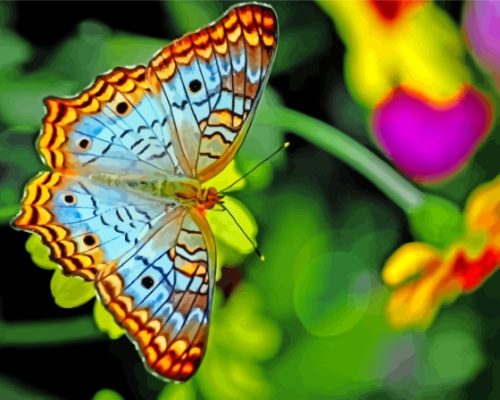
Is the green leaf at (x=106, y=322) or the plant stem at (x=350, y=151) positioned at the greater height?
the plant stem at (x=350, y=151)

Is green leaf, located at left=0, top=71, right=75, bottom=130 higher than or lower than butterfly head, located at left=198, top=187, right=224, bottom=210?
higher

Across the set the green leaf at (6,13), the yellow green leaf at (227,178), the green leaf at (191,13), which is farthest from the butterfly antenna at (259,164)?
the green leaf at (6,13)

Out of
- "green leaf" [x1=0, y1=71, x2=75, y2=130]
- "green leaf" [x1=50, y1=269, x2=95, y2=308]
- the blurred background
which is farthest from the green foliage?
"green leaf" [x1=0, y1=71, x2=75, y2=130]

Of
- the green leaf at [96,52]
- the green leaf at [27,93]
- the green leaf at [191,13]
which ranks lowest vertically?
the green leaf at [27,93]

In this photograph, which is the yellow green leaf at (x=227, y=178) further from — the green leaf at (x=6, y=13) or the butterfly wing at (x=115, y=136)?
the green leaf at (x=6, y=13)

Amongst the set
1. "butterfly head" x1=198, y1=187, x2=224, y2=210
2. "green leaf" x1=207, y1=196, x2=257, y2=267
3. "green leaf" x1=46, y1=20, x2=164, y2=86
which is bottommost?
"green leaf" x1=207, y1=196, x2=257, y2=267

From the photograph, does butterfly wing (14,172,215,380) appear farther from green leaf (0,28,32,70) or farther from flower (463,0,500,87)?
flower (463,0,500,87)
